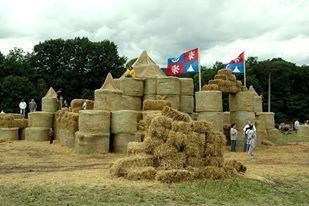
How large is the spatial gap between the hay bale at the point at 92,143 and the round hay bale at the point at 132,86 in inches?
202

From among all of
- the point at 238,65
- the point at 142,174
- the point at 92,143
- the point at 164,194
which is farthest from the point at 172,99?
the point at 164,194

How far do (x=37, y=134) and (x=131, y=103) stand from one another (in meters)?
7.81

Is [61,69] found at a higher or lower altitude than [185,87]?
higher

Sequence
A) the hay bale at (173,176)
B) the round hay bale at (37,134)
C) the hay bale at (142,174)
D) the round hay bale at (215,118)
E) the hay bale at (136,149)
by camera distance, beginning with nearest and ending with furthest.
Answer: the hay bale at (173,176), the hay bale at (142,174), the hay bale at (136,149), the round hay bale at (215,118), the round hay bale at (37,134)

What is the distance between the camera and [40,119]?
30.4 m

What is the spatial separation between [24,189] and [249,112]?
17.8 metres

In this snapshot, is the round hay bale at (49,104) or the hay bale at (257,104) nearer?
the round hay bale at (49,104)

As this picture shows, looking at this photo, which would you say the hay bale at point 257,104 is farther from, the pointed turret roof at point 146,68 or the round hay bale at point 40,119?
Result: the round hay bale at point 40,119

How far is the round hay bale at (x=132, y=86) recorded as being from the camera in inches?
1073

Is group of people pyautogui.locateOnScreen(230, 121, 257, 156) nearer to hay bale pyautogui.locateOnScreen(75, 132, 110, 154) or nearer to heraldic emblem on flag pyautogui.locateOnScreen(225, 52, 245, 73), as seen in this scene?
heraldic emblem on flag pyautogui.locateOnScreen(225, 52, 245, 73)

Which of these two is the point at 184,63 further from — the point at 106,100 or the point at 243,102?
the point at 106,100

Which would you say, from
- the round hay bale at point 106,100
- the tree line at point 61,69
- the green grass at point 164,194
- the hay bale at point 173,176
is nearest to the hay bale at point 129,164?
the hay bale at point 173,176

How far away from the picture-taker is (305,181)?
14.3 meters

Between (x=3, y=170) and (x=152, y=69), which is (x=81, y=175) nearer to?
(x=3, y=170)
